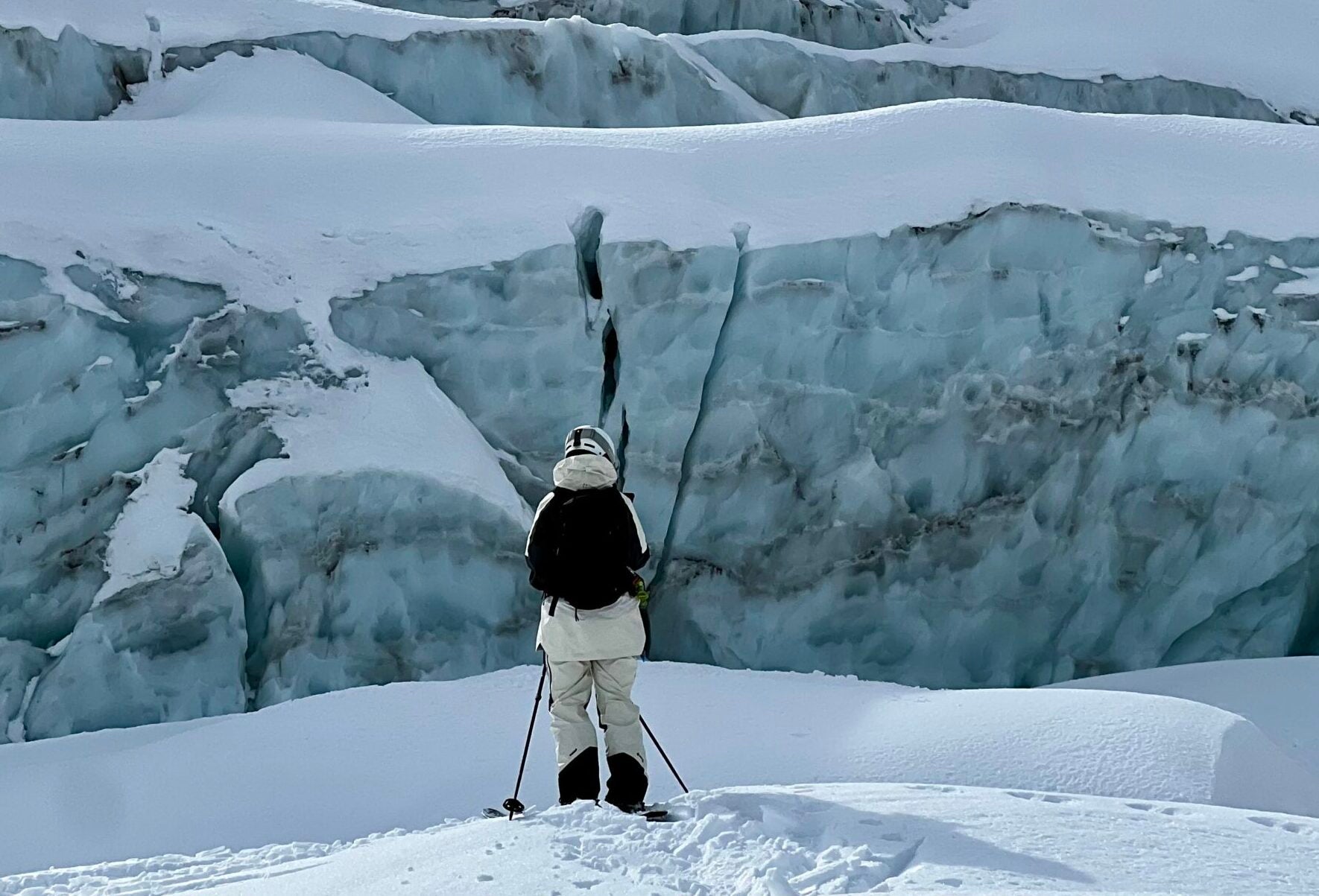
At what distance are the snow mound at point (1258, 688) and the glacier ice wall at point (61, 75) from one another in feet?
23.0

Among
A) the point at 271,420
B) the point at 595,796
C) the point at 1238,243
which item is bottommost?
the point at 595,796

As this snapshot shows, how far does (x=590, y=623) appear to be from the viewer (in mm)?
3859

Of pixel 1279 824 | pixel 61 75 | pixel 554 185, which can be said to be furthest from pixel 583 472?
pixel 61 75

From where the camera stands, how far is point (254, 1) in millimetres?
9344

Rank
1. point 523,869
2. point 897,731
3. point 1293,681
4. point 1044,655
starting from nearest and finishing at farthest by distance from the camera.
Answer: point 523,869 → point 897,731 → point 1293,681 → point 1044,655

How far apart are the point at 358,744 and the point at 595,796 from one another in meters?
1.46

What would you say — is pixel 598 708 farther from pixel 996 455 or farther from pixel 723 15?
pixel 723 15

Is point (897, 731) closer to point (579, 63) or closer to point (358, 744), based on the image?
point (358, 744)

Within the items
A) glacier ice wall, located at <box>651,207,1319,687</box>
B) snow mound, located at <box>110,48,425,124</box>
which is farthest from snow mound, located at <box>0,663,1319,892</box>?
snow mound, located at <box>110,48,425,124</box>

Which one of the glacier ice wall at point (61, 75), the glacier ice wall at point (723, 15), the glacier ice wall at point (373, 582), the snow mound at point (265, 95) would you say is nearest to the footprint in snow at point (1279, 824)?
the glacier ice wall at point (373, 582)

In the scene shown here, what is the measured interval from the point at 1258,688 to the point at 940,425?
2025mm

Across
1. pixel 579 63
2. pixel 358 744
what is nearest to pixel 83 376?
pixel 358 744

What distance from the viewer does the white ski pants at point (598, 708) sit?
12.8 ft

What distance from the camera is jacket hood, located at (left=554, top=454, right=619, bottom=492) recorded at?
152 inches
